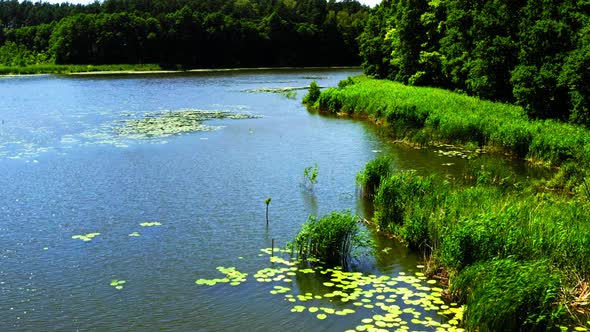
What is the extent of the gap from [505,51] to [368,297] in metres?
27.4

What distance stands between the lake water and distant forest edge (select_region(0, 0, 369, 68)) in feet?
255

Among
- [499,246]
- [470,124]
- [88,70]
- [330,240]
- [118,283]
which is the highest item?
[88,70]

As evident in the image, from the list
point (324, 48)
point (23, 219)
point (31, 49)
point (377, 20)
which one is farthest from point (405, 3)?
point (31, 49)

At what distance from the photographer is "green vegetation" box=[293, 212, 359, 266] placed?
13469 mm

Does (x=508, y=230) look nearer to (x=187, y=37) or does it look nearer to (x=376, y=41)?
(x=376, y=41)

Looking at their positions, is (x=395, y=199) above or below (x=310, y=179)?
above

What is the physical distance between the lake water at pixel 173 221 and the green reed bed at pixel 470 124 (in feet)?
6.33

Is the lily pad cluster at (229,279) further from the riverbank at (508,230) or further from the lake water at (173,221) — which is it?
the riverbank at (508,230)

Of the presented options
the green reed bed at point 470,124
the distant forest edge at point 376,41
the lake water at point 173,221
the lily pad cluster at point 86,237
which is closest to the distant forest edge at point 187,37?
the distant forest edge at point 376,41

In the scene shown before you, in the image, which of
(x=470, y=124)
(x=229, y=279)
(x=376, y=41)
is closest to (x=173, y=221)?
(x=229, y=279)

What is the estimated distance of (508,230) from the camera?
1223 centimetres

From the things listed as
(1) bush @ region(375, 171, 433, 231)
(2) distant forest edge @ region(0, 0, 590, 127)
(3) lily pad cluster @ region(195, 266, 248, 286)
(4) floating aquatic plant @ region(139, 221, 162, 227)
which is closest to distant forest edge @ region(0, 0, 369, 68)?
(2) distant forest edge @ region(0, 0, 590, 127)

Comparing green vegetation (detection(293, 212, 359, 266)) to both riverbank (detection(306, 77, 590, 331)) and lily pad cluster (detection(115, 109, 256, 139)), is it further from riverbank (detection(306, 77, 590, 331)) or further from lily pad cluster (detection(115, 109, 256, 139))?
lily pad cluster (detection(115, 109, 256, 139))

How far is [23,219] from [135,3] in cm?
14250
